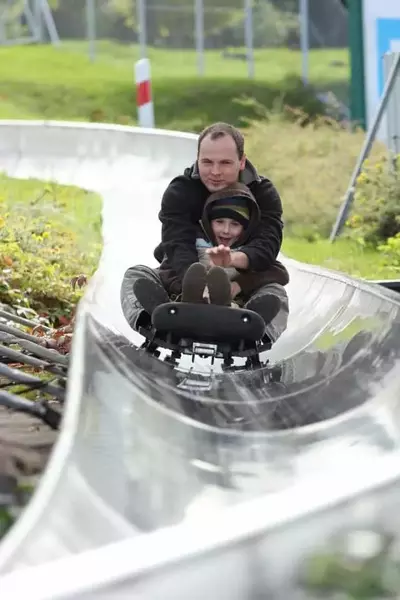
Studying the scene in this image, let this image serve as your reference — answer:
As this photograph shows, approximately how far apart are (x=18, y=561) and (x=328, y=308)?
1.93 meters

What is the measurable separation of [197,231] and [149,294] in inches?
10.2

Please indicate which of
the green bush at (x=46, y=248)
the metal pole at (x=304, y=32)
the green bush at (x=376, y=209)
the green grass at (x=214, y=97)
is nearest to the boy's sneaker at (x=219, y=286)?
the green bush at (x=46, y=248)

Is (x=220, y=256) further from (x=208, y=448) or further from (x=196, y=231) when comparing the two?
(x=208, y=448)

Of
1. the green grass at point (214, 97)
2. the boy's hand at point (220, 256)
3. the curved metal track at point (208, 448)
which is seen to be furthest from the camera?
the green grass at point (214, 97)

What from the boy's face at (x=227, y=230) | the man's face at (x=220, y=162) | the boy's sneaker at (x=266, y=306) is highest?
the man's face at (x=220, y=162)

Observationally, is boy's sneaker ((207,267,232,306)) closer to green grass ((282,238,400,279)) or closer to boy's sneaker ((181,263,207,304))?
boy's sneaker ((181,263,207,304))

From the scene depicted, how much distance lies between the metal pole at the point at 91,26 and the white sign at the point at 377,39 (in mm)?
3643

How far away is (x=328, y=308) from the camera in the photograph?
296 cm

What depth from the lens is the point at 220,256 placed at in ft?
7.70

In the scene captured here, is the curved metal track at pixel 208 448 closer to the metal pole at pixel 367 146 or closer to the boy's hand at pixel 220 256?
the boy's hand at pixel 220 256

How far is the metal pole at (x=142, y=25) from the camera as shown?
875 cm

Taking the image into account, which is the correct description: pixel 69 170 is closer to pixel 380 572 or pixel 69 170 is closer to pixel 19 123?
pixel 19 123

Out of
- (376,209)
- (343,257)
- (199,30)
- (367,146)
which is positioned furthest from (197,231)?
(199,30)

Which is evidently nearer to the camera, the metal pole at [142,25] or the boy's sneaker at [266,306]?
the boy's sneaker at [266,306]
